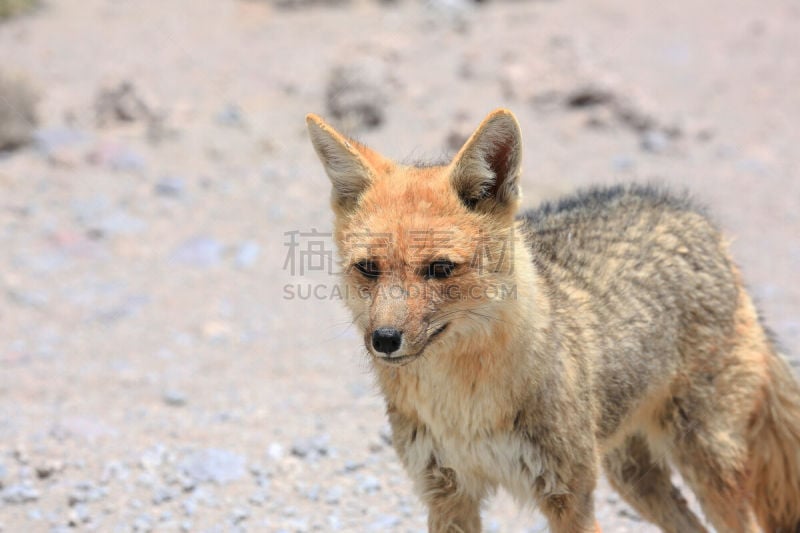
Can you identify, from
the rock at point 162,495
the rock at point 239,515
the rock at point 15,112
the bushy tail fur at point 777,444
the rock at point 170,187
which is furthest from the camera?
the rock at point 15,112

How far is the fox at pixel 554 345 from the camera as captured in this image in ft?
12.4

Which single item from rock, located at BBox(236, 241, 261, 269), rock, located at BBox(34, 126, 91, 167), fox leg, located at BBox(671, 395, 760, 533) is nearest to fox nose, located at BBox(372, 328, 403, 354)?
fox leg, located at BBox(671, 395, 760, 533)

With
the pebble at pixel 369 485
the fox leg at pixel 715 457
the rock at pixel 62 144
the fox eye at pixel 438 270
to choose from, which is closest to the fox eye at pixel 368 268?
the fox eye at pixel 438 270

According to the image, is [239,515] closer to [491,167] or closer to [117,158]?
[491,167]

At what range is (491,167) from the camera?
12.9 feet

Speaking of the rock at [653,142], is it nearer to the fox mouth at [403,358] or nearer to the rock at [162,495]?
the rock at [162,495]

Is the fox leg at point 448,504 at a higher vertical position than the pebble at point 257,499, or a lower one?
higher

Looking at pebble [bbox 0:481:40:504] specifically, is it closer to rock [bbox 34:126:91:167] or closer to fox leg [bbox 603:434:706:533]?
fox leg [bbox 603:434:706:533]

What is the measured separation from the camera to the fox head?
3.60m

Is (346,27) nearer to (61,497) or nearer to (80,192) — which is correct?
(80,192)

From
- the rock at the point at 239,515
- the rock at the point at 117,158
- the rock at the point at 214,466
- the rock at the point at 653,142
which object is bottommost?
the rock at the point at 239,515

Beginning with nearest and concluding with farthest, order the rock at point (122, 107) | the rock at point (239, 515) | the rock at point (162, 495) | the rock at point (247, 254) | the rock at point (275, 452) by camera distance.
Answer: the rock at point (239, 515) < the rock at point (162, 495) < the rock at point (275, 452) < the rock at point (247, 254) < the rock at point (122, 107)

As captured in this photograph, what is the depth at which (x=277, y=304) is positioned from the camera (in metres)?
8.52

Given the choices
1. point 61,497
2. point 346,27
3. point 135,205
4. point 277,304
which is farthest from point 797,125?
point 61,497
